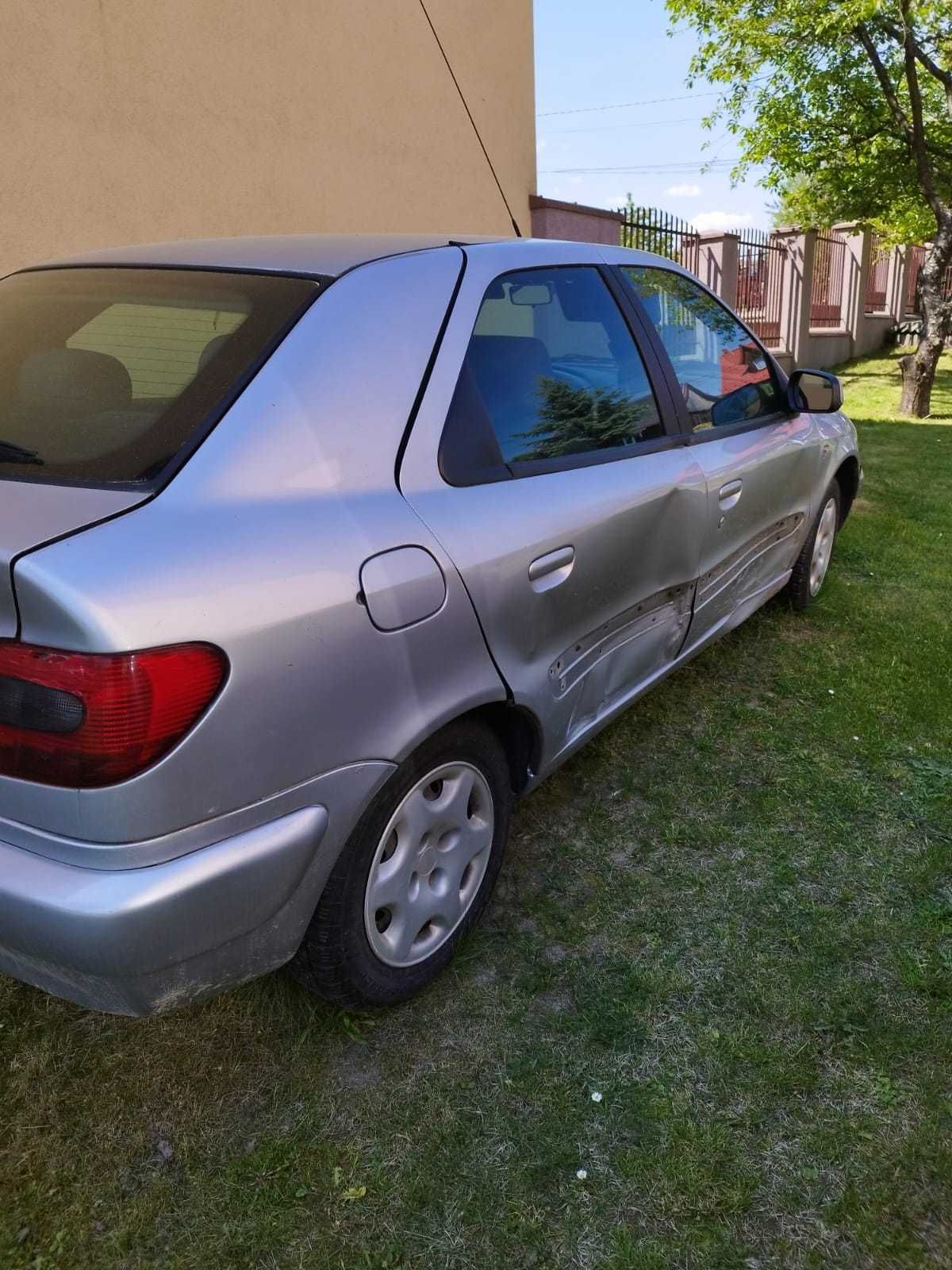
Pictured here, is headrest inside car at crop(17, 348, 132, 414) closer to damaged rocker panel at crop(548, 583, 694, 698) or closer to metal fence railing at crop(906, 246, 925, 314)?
damaged rocker panel at crop(548, 583, 694, 698)

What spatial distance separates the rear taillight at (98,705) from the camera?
Answer: 62.2 inches

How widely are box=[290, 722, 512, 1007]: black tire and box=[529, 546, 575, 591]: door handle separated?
1.20ft

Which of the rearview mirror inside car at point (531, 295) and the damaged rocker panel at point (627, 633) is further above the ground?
the rearview mirror inside car at point (531, 295)

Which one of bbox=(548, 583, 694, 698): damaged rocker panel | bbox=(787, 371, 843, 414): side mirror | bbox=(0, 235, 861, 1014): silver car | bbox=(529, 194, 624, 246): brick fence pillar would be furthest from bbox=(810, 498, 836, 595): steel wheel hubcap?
bbox=(529, 194, 624, 246): brick fence pillar

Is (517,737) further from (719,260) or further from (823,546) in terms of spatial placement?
(719,260)

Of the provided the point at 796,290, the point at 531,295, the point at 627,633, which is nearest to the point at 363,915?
the point at 627,633

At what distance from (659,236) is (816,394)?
9.33 metres

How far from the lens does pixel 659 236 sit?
12.6m

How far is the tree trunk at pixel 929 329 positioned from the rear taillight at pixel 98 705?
1185 centimetres

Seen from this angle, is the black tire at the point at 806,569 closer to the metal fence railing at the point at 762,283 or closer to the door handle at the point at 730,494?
the door handle at the point at 730,494

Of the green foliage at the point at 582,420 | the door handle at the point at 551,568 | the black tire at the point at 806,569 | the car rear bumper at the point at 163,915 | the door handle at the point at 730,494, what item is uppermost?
the green foliage at the point at 582,420

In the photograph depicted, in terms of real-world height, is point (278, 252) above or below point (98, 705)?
above

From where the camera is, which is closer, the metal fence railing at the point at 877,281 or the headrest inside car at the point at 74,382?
the headrest inside car at the point at 74,382

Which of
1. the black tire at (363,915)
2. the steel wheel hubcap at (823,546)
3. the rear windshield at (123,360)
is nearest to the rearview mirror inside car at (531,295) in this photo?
the rear windshield at (123,360)
